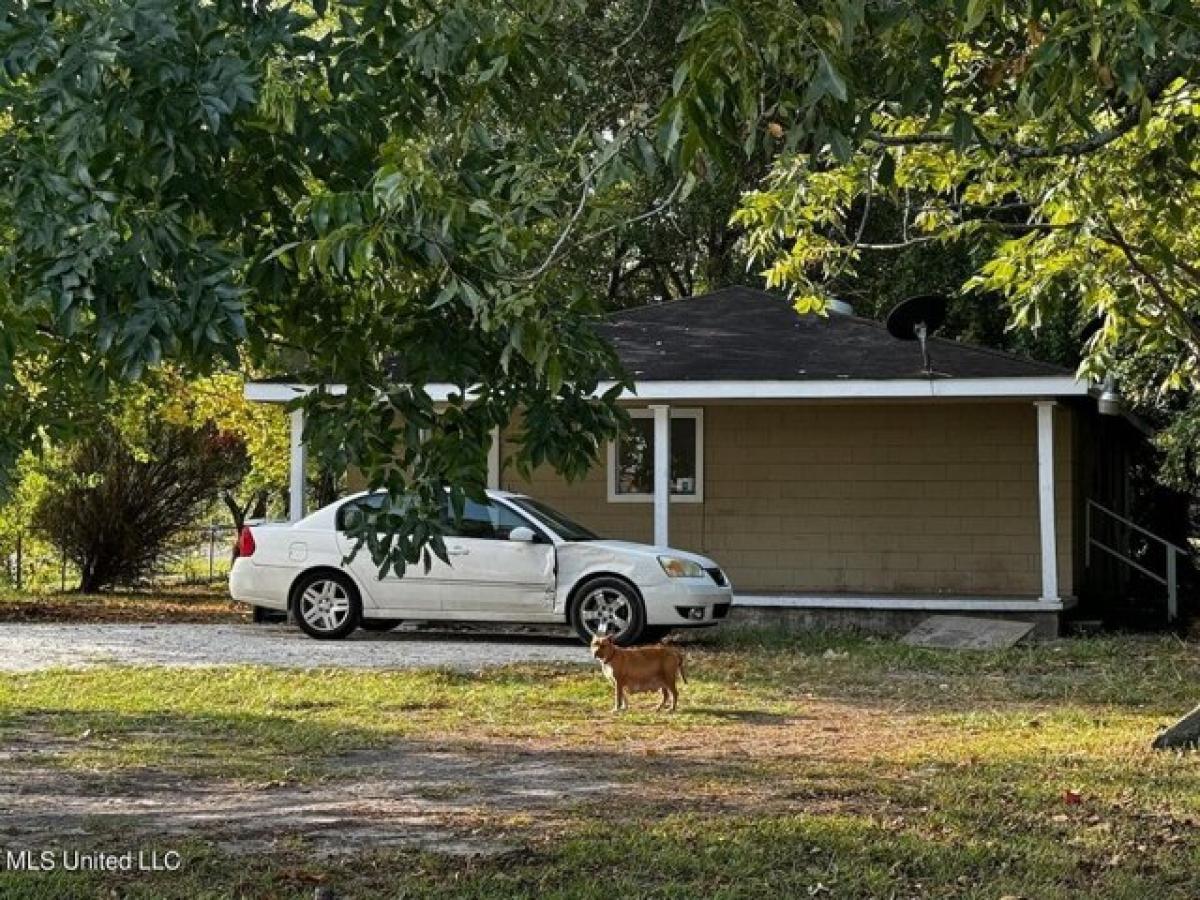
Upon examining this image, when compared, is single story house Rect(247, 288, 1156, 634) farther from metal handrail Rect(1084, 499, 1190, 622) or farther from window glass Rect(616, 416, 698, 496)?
metal handrail Rect(1084, 499, 1190, 622)

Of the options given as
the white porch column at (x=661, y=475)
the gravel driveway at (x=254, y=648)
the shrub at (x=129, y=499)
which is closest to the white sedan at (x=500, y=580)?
the gravel driveway at (x=254, y=648)

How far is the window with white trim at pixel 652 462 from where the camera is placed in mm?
19016

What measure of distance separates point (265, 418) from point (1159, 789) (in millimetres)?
17456

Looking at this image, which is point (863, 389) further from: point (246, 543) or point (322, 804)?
point (322, 804)

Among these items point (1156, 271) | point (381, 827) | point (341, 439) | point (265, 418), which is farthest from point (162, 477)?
point (341, 439)

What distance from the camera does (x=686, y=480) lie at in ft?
62.7

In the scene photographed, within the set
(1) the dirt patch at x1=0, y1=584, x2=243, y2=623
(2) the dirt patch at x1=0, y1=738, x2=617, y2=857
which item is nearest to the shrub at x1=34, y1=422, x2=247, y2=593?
(1) the dirt patch at x1=0, y1=584, x2=243, y2=623

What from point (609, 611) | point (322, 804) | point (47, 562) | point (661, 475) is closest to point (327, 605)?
point (609, 611)

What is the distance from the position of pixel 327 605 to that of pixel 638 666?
5.83 metres

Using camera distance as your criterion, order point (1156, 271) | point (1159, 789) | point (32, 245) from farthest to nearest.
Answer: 1. point (1156, 271)
2. point (1159, 789)
3. point (32, 245)

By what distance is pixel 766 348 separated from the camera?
18.8 meters

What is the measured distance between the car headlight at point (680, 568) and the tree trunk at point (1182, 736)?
6.17 m

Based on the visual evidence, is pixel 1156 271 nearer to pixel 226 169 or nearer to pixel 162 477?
pixel 226 169

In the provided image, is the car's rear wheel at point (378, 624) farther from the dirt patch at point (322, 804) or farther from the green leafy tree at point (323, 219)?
the green leafy tree at point (323, 219)
